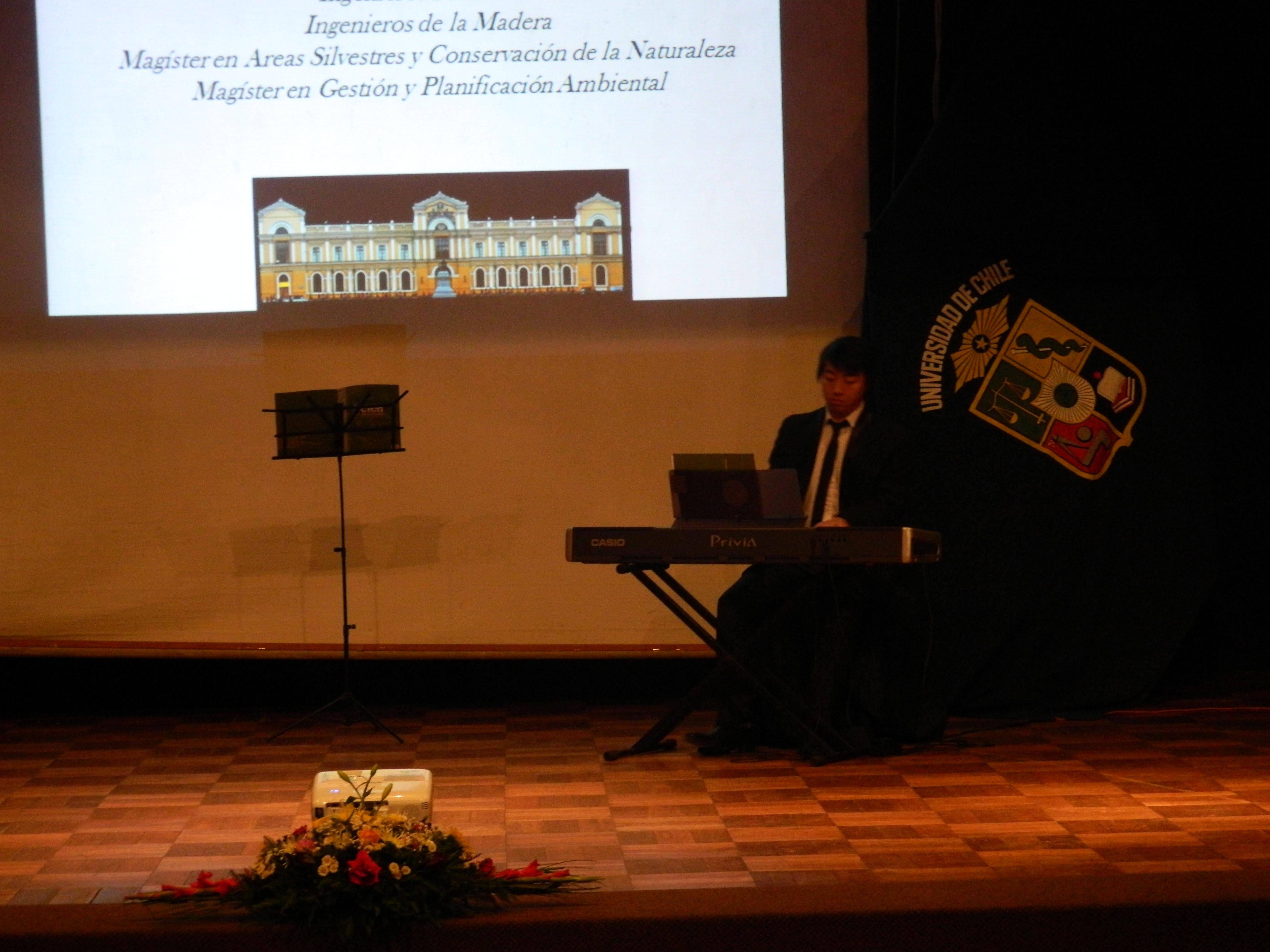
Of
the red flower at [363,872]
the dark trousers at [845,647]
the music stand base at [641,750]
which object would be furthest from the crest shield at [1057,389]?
the red flower at [363,872]

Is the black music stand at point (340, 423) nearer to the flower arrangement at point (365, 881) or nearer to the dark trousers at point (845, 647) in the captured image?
the dark trousers at point (845, 647)

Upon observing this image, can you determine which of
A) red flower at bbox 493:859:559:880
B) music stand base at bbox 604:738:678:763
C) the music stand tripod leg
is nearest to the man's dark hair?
music stand base at bbox 604:738:678:763

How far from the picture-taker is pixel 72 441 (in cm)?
466

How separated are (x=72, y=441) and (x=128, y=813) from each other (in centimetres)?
177

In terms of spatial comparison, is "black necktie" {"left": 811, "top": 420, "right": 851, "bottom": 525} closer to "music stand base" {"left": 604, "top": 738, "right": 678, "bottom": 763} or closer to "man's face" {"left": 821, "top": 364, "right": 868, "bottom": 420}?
"man's face" {"left": 821, "top": 364, "right": 868, "bottom": 420}

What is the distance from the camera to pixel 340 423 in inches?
162

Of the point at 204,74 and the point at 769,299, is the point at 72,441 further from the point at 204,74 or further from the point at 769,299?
the point at 769,299

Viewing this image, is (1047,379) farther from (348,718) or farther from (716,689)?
(348,718)

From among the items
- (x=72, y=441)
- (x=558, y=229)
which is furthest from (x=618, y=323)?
(x=72, y=441)

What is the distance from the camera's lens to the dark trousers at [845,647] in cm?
391

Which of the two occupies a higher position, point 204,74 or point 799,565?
point 204,74

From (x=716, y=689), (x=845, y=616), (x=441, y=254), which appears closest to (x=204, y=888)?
(x=716, y=689)

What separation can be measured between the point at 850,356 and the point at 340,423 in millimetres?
1492

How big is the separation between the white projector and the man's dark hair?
1.86 m
